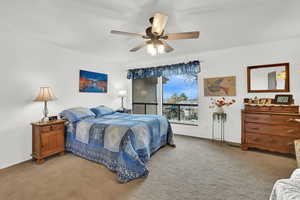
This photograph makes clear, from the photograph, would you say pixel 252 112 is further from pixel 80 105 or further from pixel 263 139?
pixel 80 105

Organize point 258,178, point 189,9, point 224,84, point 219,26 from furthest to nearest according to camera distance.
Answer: point 224,84 → point 219,26 → point 258,178 → point 189,9

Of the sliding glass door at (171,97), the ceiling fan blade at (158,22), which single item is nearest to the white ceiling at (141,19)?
the ceiling fan blade at (158,22)

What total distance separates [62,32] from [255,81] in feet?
14.1

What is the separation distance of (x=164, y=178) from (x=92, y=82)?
3.27 meters

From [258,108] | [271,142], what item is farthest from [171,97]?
[271,142]

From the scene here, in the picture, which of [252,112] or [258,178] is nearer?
[258,178]

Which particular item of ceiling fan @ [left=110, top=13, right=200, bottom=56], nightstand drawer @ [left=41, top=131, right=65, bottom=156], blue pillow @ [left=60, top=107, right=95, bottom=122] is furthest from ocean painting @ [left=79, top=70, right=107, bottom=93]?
ceiling fan @ [left=110, top=13, right=200, bottom=56]

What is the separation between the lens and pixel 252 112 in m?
3.10

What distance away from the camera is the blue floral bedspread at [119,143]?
218 centimetres

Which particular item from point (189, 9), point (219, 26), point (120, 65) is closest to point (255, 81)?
point (219, 26)

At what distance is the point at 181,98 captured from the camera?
4.65 m

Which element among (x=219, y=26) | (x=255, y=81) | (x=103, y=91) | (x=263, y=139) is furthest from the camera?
(x=103, y=91)

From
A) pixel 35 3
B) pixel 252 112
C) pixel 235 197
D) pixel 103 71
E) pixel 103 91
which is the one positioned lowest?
pixel 235 197

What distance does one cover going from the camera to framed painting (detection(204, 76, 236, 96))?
3.66 metres
